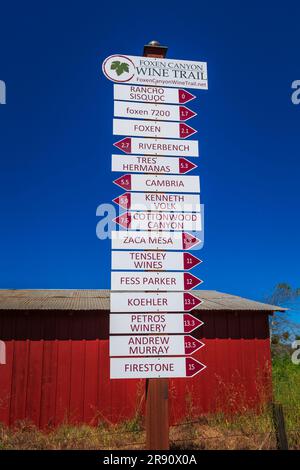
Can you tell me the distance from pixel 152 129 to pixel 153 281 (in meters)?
1.82

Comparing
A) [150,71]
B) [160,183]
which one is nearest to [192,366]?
[160,183]

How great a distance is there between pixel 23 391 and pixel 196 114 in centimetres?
920

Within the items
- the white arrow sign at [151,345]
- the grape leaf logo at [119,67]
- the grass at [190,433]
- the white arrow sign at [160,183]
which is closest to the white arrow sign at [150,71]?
the grape leaf logo at [119,67]

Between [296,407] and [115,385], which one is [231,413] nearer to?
[115,385]

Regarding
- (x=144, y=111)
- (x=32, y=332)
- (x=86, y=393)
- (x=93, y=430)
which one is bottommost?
(x=93, y=430)

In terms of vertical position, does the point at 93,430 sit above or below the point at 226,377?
below

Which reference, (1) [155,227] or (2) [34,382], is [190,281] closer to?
(1) [155,227]

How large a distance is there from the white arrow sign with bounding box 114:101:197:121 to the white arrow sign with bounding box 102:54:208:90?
293 mm

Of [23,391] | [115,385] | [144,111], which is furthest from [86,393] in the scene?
[144,111]

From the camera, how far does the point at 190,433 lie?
9.09 metres

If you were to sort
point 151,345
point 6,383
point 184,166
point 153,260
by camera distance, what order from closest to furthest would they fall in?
1. point 151,345
2. point 153,260
3. point 184,166
4. point 6,383

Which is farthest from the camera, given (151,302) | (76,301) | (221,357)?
(76,301)

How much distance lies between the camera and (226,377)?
12.2 metres
